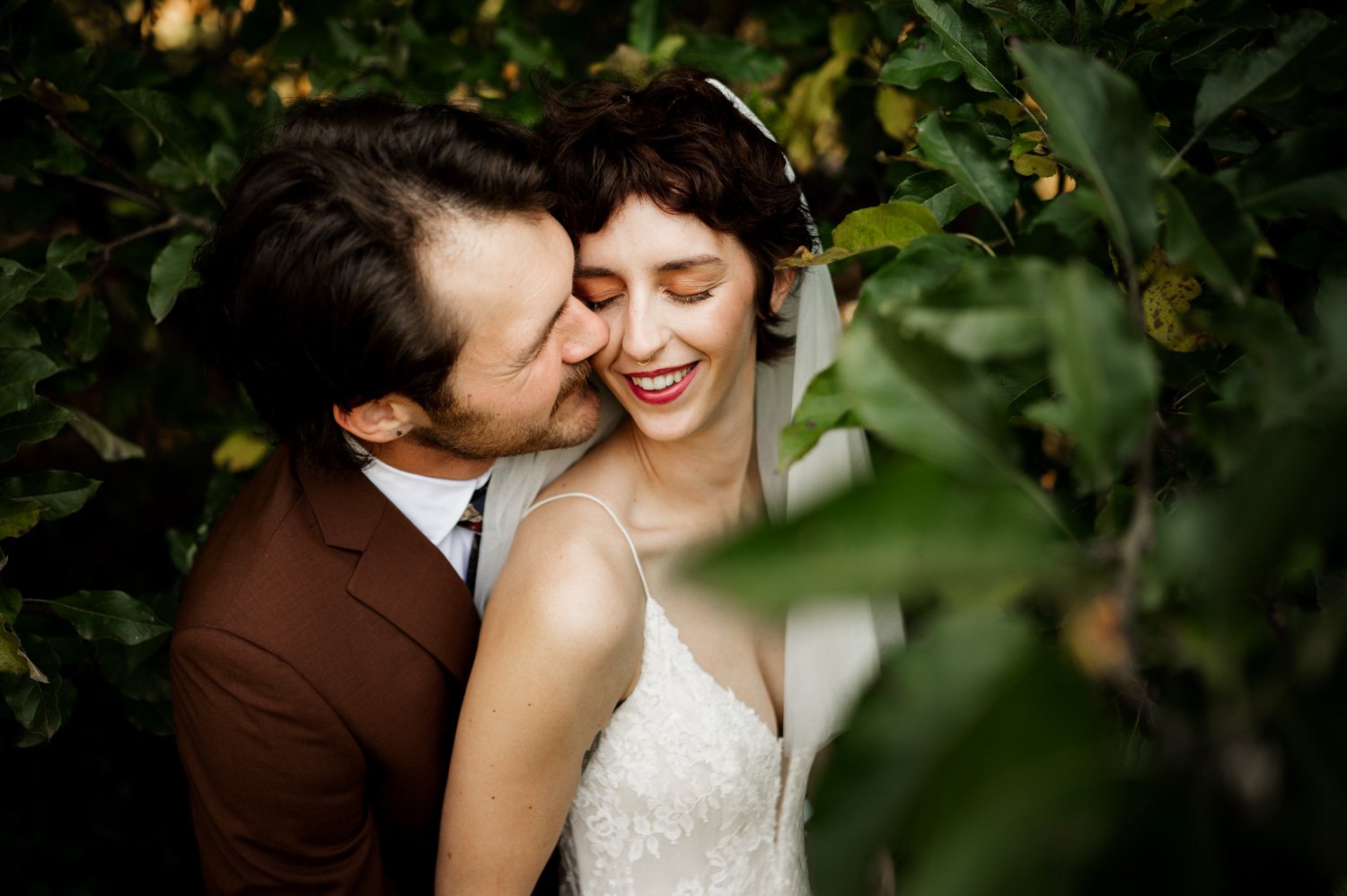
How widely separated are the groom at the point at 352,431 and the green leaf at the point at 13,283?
308 millimetres

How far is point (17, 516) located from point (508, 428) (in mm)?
864

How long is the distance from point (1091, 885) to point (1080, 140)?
56 centimetres

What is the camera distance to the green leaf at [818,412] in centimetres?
87

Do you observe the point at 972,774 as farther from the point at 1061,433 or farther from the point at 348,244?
the point at 348,244

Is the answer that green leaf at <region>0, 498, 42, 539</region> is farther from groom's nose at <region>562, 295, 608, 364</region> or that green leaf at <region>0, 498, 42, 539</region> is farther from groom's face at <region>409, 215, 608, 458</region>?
groom's nose at <region>562, 295, 608, 364</region>

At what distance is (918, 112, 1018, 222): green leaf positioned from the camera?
99 centimetres

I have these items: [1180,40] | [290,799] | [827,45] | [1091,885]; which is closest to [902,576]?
[1091,885]

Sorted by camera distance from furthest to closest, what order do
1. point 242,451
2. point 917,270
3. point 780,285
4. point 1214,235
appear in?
point 242,451 < point 780,285 < point 917,270 < point 1214,235

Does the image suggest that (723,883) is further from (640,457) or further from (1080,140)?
(1080,140)

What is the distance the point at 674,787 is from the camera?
173cm

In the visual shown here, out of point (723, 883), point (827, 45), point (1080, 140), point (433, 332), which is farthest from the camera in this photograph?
point (827, 45)

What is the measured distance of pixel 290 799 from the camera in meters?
1.57

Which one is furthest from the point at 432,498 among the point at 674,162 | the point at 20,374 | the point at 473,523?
the point at 674,162

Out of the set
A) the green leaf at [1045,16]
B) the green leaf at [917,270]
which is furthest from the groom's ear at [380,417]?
the green leaf at [1045,16]
